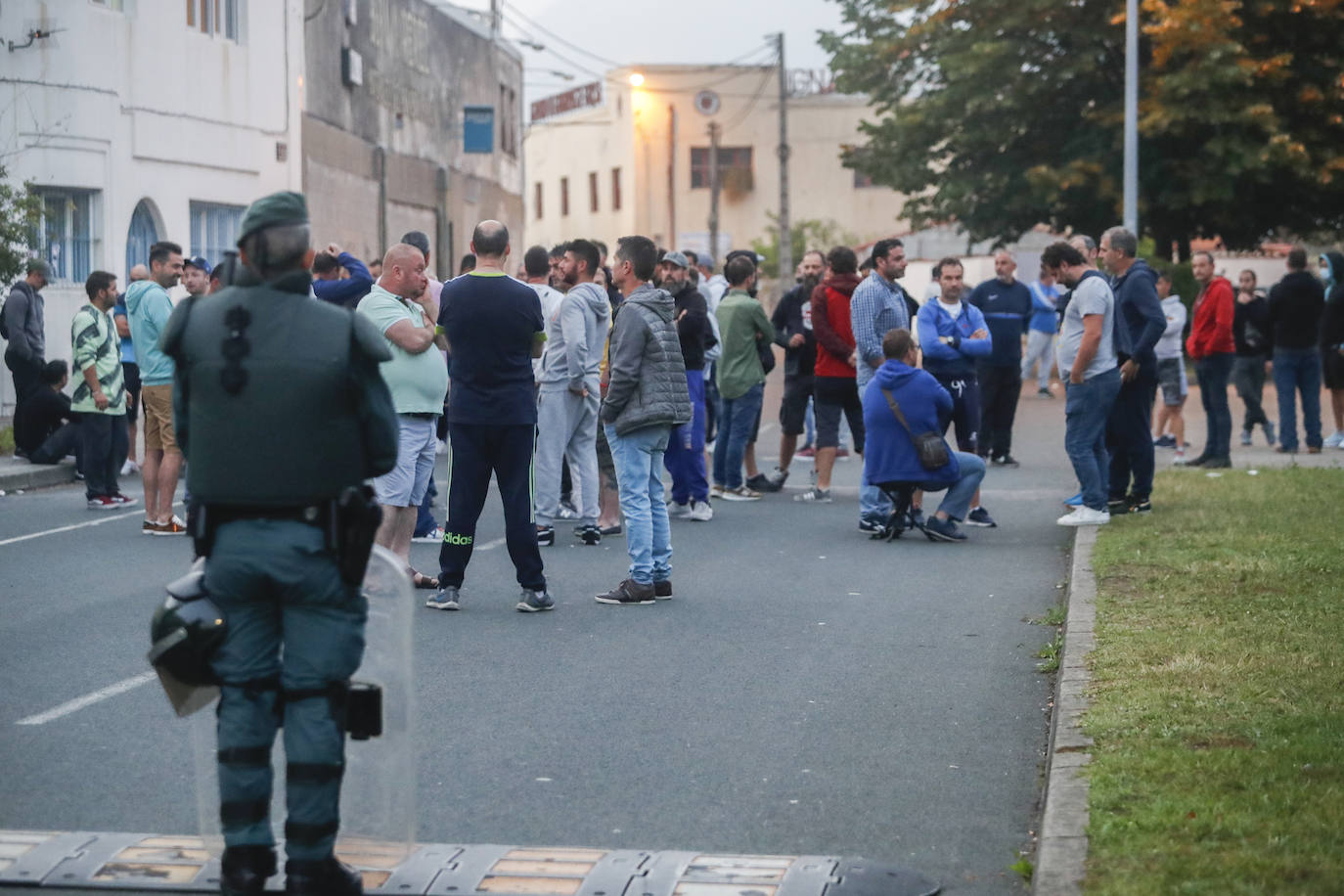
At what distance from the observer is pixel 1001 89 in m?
35.1

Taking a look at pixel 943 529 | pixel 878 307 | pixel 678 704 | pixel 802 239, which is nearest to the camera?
pixel 678 704

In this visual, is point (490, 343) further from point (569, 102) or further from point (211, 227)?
point (569, 102)

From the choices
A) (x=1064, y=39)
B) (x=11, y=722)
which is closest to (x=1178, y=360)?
(x=11, y=722)

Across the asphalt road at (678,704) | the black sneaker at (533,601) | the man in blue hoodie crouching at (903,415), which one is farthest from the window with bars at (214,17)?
the black sneaker at (533,601)

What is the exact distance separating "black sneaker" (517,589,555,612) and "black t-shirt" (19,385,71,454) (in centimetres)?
801

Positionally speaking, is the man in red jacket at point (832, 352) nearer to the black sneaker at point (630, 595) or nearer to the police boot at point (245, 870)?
the black sneaker at point (630, 595)

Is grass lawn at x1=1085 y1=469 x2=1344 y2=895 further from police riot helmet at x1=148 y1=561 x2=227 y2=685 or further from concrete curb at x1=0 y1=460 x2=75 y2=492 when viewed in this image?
concrete curb at x1=0 y1=460 x2=75 y2=492

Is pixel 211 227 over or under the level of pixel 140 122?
under

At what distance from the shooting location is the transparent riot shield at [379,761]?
196 inches

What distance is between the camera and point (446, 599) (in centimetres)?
948

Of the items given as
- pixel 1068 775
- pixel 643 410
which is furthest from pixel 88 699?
pixel 1068 775

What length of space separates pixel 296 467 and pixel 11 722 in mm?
2918

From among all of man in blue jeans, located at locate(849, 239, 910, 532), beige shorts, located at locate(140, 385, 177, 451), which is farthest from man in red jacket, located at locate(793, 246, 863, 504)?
beige shorts, located at locate(140, 385, 177, 451)

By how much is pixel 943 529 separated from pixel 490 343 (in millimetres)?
4331
